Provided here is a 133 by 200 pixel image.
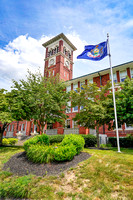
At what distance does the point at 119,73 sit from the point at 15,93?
1710 centimetres

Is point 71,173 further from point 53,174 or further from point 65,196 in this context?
point 65,196

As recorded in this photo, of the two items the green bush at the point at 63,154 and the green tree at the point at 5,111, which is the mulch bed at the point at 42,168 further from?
the green tree at the point at 5,111

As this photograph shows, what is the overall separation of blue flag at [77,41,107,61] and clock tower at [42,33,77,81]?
21.8m

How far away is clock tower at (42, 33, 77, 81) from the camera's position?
117ft

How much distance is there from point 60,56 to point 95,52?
25608 mm

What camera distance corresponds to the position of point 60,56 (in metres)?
36.4

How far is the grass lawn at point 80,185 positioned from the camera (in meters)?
3.96

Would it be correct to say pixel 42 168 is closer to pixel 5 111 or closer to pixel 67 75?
pixel 5 111

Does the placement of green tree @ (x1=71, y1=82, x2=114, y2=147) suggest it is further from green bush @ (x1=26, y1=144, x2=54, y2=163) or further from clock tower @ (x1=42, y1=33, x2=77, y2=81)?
clock tower @ (x1=42, y1=33, x2=77, y2=81)

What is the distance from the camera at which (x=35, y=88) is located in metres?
14.1

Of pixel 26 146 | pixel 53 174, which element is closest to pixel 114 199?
pixel 53 174

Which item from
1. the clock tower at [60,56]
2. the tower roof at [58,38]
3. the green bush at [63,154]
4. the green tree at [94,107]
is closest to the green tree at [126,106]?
the green tree at [94,107]

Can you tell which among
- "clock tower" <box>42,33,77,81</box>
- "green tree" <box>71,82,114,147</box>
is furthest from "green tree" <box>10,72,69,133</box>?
"clock tower" <box>42,33,77,81</box>

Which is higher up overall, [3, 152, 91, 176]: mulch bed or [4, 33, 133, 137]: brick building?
[4, 33, 133, 137]: brick building
